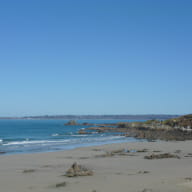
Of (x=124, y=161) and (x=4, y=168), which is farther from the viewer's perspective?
(x=124, y=161)

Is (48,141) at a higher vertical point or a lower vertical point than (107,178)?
lower

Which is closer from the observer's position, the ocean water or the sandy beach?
the sandy beach

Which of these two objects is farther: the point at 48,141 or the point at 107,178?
the point at 48,141

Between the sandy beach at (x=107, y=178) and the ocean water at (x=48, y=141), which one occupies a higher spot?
the sandy beach at (x=107, y=178)

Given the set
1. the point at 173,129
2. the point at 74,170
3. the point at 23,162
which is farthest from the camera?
the point at 173,129

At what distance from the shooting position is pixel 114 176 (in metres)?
17.5

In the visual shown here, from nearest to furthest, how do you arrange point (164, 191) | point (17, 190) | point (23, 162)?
1. point (164, 191)
2. point (17, 190)
3. point (23, 162)

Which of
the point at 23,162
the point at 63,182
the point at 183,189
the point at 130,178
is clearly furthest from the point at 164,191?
the point at 23,162

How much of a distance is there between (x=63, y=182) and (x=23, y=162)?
1018 cm

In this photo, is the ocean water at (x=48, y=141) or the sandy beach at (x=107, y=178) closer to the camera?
the sandy beach at (x=107, y=178)

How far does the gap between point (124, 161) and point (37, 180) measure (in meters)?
9.95

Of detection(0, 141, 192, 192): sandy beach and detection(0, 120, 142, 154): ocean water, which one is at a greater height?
detection(0, 141, 192, 192): sandy beach

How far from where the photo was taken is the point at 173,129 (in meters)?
75.8

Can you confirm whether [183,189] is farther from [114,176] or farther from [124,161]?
[124,161]
